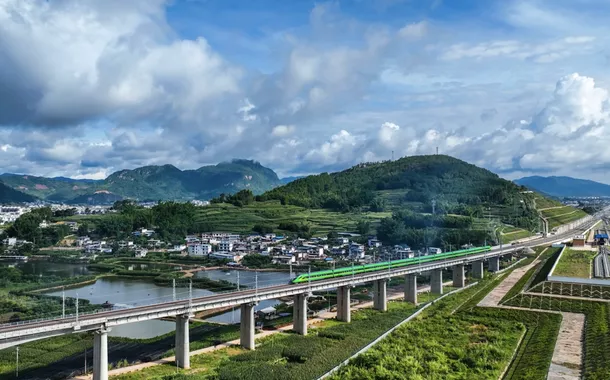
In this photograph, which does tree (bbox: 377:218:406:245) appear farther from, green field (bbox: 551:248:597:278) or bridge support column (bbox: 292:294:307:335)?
bridge support column (bbox: 292:294:307:335)

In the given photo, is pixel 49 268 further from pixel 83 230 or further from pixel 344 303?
pixel 344 303

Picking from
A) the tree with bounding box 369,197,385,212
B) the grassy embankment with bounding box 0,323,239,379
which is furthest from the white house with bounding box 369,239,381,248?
the grassy embankment with bounding box 0,323,239,379

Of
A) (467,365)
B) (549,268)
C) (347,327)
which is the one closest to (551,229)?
(549,268)

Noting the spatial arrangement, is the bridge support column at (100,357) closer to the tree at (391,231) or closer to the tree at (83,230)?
the tree at (391,231)

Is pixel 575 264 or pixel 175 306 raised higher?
pixel 175 306

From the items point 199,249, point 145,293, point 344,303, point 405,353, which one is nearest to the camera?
point 405,353

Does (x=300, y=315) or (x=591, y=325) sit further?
(x=300, y=315)

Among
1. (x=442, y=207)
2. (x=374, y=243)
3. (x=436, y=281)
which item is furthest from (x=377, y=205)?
(x=436, y=281)
